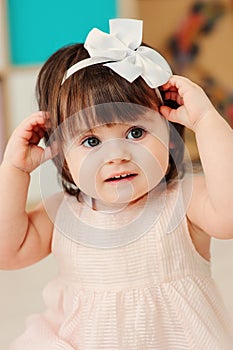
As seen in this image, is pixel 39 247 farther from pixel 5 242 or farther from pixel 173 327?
pixel 173 327

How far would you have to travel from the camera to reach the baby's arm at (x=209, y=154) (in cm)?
91

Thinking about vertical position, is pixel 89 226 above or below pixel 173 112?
below

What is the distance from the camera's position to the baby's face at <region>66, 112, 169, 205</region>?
0.91 metres

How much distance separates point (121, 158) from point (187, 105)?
0.38 ft

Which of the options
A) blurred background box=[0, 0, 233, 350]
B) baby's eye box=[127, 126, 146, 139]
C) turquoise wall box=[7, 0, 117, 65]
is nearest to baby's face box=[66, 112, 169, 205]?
baby's eye box=[127, 126, 146, 139]

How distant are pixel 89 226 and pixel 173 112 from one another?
0.19 meters

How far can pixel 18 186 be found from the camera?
3.31 ft

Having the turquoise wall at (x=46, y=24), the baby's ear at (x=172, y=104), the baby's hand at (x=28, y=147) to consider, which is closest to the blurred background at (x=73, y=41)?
the turquoise wall at (x=46, y=24)

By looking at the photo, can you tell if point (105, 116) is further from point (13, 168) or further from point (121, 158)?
point (13, 168)

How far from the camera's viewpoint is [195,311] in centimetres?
95

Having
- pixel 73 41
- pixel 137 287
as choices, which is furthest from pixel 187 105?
pixel 73 41

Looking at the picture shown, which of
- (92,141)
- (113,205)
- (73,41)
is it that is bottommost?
(73,41)

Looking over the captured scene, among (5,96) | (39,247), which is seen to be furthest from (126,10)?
(39,247)

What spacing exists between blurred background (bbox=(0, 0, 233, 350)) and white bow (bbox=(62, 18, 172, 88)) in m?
0.28
